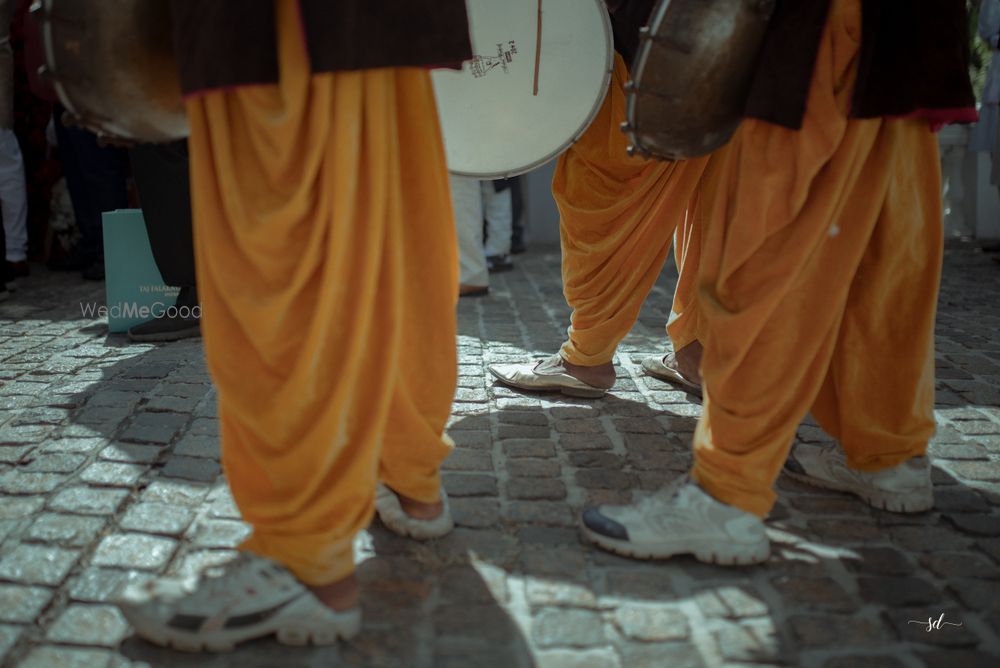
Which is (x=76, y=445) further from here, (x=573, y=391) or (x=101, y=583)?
(x=573, y=391)

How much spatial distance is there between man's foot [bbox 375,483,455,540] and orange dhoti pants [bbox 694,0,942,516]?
0.70 meters

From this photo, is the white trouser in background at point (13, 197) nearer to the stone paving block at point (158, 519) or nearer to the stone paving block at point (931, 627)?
the stone paving block at point (158, 519)

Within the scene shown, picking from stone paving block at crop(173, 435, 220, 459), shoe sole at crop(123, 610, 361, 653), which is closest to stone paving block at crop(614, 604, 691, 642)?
shoe sole at crop(123, 610, 361, 653)

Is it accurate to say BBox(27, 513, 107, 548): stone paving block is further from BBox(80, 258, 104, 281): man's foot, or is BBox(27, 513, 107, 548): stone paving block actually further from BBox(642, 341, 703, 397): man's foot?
BBox(80, 258, 104, 281): man's foot

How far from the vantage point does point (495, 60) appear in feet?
9.78

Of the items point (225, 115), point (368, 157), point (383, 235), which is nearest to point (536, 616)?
point (383, 235)

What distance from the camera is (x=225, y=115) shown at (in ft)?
6.00

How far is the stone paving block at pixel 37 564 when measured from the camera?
213 centimetres

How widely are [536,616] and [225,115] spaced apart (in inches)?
51.5

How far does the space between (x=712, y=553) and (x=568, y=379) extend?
4.73 ft

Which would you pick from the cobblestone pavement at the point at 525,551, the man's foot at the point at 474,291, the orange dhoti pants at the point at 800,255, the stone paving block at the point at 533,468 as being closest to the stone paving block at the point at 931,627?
the cobblestone pavement at the point at 525,551

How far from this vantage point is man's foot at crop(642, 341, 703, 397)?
3598 mm

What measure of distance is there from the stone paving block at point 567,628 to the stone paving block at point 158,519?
105 cm

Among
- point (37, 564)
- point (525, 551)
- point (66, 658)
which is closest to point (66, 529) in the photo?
point (37, 564)
